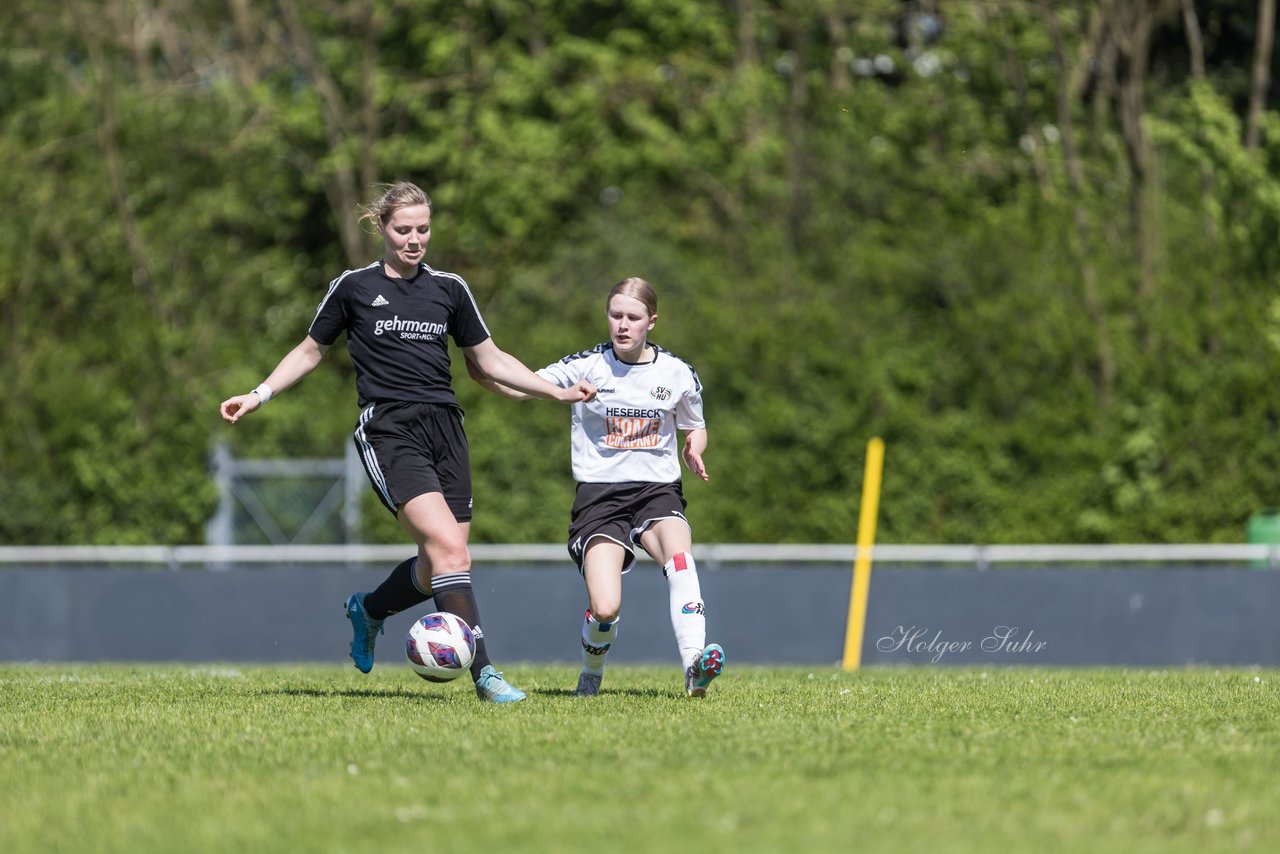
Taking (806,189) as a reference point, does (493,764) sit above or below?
below

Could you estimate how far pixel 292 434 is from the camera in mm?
20828

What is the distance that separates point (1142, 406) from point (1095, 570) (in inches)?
160

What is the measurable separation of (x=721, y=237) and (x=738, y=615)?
38.4ft

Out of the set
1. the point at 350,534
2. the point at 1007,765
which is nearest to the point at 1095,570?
the point at 350,534

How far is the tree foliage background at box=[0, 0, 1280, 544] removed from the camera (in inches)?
786

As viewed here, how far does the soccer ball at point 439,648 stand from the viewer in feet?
22.8

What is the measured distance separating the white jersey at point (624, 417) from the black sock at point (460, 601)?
2.56 ft

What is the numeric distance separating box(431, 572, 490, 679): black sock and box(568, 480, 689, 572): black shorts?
0.55 m

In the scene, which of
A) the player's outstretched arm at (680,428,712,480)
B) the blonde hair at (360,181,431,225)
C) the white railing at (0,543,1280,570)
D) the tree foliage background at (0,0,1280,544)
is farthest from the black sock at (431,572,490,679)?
the tree foliage background at (0,0,1280,544)

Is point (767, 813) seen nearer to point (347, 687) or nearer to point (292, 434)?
point (347, 687)

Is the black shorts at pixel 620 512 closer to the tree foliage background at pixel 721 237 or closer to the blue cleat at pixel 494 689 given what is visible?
the blue cleat at pixel 494 689

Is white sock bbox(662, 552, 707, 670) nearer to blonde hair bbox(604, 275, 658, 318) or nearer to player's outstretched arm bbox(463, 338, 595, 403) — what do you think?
player's outstretched arm bbox(463, 338, 595, 403)

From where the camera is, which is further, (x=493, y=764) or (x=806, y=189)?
(x=806, y=189)

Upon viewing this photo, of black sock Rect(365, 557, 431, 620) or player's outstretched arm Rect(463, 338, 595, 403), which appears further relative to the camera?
black sock Rect(365, 557, 431, 620)
